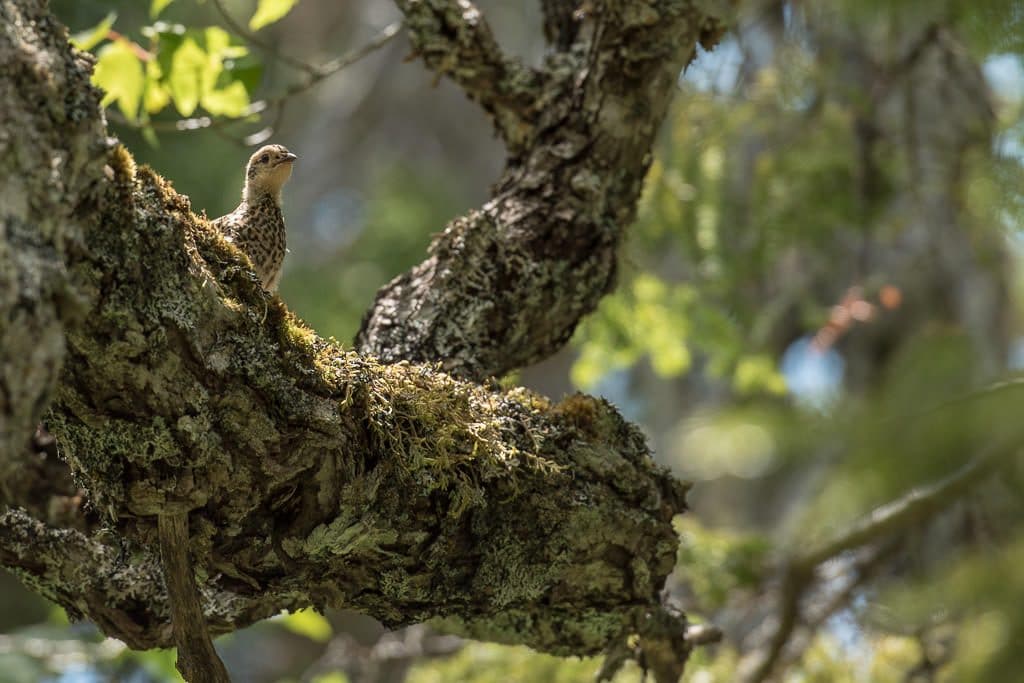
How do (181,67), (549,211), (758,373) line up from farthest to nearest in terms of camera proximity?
(758,373), (181,67), (549,211)

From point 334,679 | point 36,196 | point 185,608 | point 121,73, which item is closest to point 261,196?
point 121,73

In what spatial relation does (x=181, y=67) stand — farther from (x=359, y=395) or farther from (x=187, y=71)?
(x=359, y=395)

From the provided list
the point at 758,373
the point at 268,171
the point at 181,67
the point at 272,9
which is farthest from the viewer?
the point at 758,373

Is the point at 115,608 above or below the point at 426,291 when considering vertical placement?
below

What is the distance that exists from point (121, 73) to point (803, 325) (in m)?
4.88

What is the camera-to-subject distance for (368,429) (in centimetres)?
259

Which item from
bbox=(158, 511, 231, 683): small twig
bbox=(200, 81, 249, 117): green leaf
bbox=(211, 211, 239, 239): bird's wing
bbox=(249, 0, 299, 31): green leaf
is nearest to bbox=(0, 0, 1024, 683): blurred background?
bbox=(200, 81, 249, 117): green leaf

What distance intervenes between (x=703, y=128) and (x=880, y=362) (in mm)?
5659

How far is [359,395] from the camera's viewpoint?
102 inches

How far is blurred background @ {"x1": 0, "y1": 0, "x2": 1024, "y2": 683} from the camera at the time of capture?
197 cm

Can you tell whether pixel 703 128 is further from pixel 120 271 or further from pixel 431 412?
pixel 120 271

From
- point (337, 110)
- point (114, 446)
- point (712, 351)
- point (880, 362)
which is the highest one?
point (337, 110)

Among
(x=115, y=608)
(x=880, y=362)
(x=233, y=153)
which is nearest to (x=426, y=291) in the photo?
(x=115, y=608)

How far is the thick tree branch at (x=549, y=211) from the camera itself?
3369 millimetres
